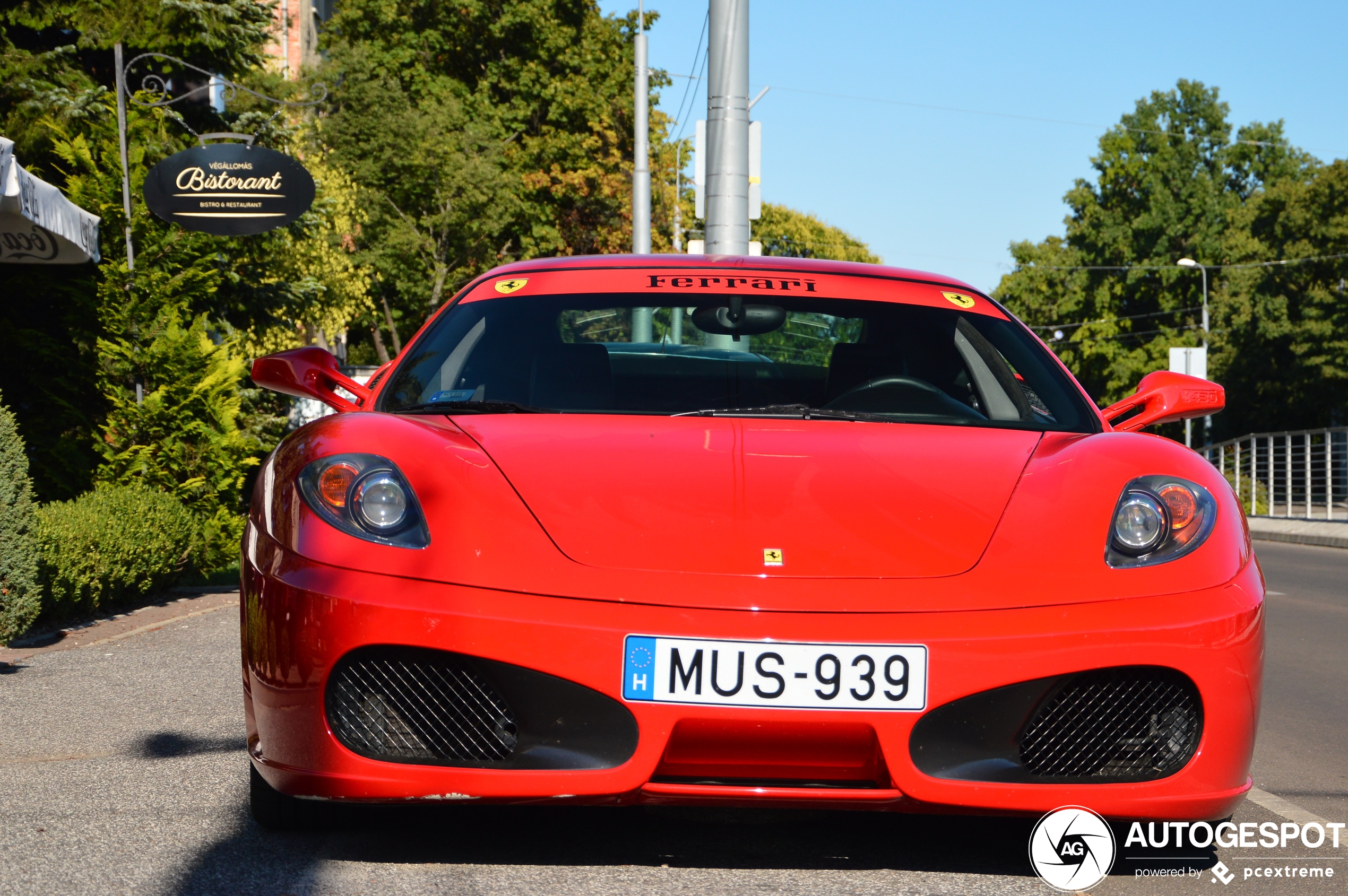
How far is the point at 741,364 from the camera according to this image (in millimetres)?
4254

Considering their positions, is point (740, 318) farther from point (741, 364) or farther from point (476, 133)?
point (476, 133)

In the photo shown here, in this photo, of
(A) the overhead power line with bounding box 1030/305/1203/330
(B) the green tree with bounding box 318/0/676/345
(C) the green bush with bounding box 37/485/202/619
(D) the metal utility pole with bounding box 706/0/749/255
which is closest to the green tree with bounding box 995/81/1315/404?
(A) the overhead power line with bounding box 1030/305/1203/330

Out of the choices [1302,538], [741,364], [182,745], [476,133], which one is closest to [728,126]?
[741,364]

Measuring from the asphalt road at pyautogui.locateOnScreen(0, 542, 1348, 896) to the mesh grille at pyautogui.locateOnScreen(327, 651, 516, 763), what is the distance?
12.0 inches

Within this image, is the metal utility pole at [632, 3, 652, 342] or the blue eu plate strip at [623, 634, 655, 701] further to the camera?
the metal utility pole at [632, 3, 652, 342]

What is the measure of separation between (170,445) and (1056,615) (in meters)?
10.3

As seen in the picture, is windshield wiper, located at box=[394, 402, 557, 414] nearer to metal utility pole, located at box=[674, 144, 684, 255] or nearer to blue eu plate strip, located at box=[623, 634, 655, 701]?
blue eu plate strip, located at box=[623, 634, 655, 701]

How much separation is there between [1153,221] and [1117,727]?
60.0m

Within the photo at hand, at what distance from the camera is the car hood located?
275 cm

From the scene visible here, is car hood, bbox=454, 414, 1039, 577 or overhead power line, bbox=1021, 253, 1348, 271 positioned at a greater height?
overhead power line, bbox=1021, 253, 1348, 271

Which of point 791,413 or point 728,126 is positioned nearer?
point 791,413

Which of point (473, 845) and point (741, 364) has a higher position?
point (741, 364)

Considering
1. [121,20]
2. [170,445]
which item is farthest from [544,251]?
[170,445]

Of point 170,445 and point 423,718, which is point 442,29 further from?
point 423,718
